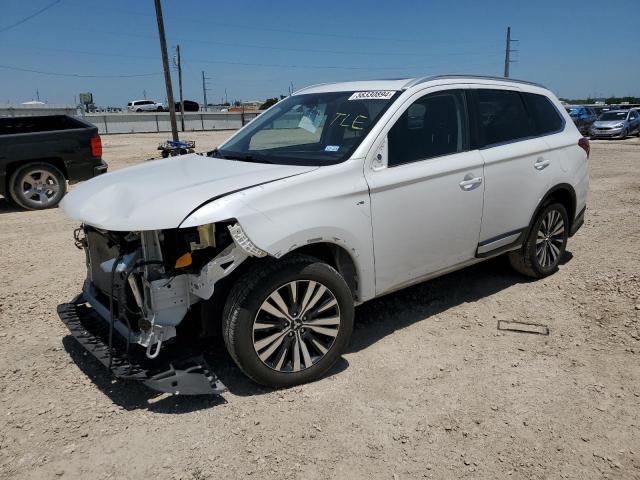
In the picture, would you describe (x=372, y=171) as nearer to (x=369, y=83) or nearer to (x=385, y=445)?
(x=369, y=83)

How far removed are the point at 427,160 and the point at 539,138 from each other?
1583mm

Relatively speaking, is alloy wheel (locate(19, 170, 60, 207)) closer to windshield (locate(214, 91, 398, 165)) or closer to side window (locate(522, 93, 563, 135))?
windshield (locate(214, 91, 398, 165))

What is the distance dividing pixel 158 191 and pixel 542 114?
370cm

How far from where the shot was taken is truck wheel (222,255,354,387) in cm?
309

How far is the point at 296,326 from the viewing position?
3293 mm

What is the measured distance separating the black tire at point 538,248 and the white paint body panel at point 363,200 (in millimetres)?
260

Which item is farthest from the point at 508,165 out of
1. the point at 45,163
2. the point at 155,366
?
the point at 45,163

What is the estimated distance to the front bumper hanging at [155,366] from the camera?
3.00m

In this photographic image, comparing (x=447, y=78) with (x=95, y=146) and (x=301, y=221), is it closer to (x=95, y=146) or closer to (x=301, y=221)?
(x=301, y=221)

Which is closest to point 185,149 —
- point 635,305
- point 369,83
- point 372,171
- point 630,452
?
point 369,83

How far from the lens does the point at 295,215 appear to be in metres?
3.14

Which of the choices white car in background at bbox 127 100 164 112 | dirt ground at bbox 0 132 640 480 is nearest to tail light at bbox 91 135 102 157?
dirt ground at bbox 0 132 640 480

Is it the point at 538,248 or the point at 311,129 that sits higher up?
the point at 311,129

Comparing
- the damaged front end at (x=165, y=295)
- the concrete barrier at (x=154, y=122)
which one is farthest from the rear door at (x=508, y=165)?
the concrete barrier at (x=154, y=122)
